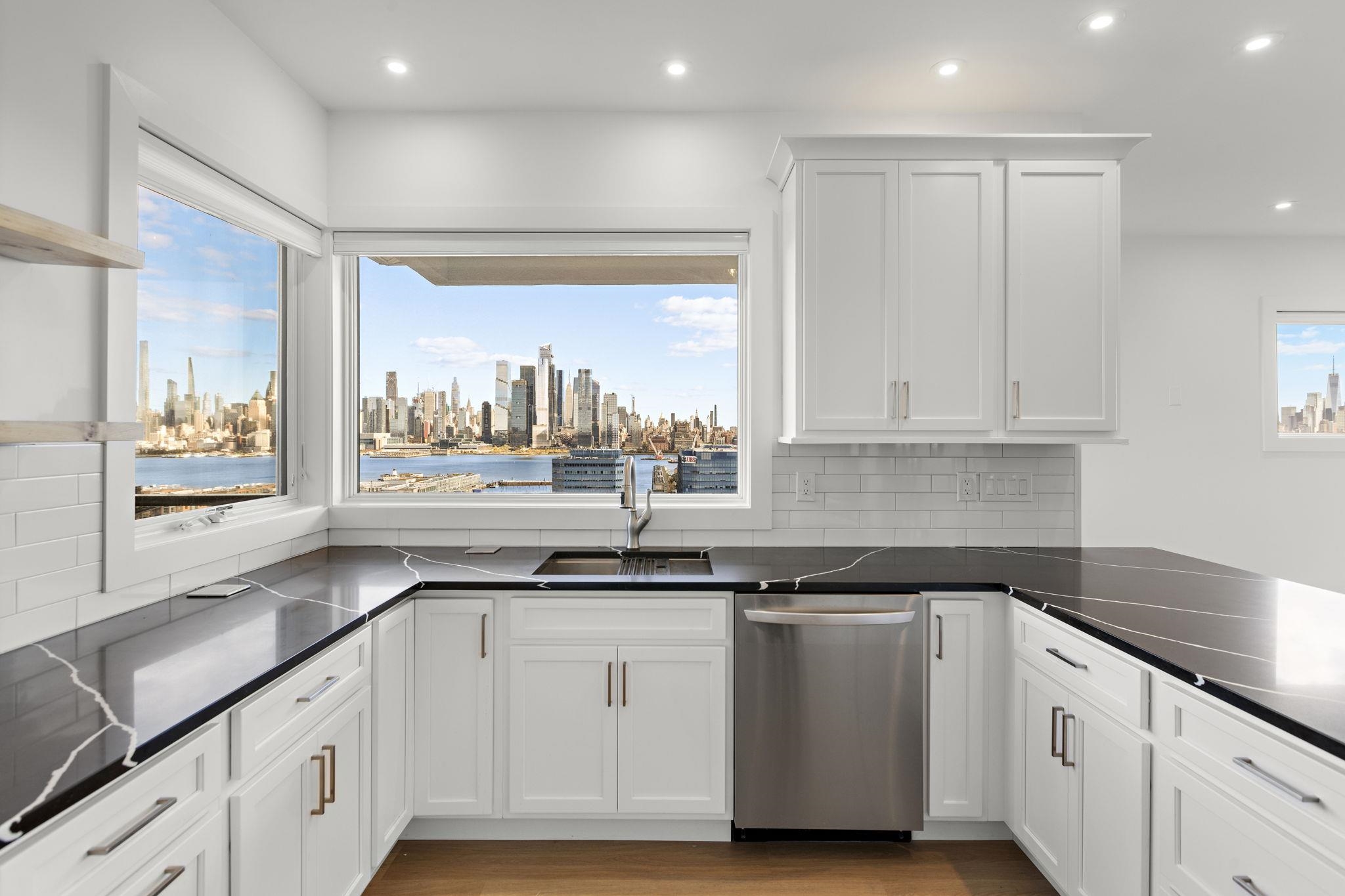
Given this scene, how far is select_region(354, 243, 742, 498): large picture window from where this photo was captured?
2.89m

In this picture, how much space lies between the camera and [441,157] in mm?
2732

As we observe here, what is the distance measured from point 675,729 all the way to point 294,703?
1115mm

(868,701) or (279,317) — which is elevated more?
(279,317)

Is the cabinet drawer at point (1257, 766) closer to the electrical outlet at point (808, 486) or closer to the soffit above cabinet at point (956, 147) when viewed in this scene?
the electrical outlet at point (808, 486)

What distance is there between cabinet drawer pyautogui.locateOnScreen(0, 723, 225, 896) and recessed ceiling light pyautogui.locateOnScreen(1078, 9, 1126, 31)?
2883 millimetres

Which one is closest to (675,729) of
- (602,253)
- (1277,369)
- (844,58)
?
(602,253)

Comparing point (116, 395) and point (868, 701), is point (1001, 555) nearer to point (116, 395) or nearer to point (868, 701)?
point (868, 701)

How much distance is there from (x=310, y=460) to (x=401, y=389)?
446 millimetres

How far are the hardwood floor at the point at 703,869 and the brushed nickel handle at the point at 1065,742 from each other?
515mm

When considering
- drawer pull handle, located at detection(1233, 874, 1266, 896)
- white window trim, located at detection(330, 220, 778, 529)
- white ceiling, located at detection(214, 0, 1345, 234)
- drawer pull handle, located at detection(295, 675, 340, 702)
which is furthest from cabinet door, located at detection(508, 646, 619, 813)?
white ceiling, located at detection(214, 0, 1345, 234)

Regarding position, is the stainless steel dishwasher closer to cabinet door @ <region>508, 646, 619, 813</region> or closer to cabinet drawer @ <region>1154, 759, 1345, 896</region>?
cabinet door @ <region>508, 646, 619, 813</region>

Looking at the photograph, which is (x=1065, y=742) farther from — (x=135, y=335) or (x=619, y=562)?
(x=135, y=335)

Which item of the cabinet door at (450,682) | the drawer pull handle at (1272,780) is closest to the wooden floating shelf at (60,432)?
the cabinet door at (450,682)

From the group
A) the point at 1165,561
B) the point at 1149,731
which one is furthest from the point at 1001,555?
the point at 1149,731
